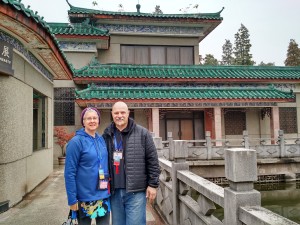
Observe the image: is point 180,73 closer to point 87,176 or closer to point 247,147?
point 247,147

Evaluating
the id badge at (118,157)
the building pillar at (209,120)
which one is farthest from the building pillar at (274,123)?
the id badge at (118,157)

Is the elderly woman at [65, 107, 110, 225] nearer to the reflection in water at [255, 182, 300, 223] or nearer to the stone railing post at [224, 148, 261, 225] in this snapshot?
the stone railing post at [224, 148, 261, 225]

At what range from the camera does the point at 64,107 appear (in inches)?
546

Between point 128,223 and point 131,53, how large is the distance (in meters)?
14.5

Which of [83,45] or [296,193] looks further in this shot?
[83,45]

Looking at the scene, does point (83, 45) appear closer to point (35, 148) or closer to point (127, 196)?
point (35, 148)

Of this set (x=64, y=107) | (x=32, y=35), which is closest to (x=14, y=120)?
(x=32, y=35)

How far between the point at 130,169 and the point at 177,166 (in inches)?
59.4

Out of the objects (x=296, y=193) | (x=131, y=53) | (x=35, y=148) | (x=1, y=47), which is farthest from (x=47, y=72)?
(x=296, y=193)

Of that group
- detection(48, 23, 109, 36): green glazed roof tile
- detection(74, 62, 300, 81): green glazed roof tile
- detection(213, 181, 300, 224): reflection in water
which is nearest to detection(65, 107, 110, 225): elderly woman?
detection(213, 181, 300, 224): reflection in water

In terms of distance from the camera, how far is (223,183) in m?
11.9

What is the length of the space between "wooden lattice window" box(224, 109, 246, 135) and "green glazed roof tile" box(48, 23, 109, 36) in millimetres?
8467

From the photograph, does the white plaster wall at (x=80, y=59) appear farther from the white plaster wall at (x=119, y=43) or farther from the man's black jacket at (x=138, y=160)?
the man's black jacket at (x=138, y=160)

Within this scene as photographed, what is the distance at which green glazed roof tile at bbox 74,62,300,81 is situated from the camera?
14481 mm
